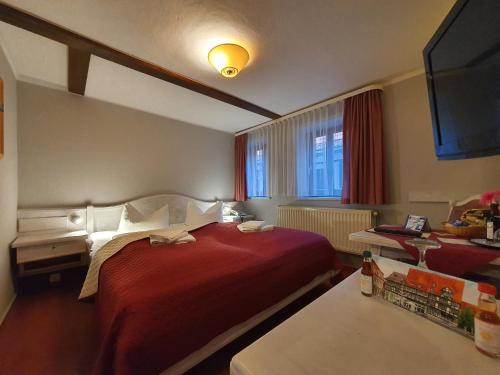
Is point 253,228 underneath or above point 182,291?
above

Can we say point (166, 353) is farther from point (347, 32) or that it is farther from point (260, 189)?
point (260, 189)

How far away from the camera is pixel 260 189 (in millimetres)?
4016

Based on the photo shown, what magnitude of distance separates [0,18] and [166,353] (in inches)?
99.8

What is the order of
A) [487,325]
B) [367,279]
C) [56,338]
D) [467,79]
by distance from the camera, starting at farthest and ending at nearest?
[56,338] → [467,79] → [367,279] → [487,325]

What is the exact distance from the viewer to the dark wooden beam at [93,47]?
1.49 meters

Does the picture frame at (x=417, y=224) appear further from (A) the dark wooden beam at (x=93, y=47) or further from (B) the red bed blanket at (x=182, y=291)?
(A) the dark wooden beam at (x=93, y=47)

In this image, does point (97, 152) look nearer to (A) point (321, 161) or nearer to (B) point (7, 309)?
(B) point (7, 309)

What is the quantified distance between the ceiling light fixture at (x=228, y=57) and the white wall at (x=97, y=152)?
1495 millimetres

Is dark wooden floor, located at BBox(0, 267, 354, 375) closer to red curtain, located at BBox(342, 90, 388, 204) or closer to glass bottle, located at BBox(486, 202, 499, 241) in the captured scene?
red curtain, located at BBox(342, 90, 388, 204)

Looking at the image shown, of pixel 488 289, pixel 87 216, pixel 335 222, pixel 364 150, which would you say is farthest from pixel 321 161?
pixel 87 216

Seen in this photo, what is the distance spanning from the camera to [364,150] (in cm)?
253

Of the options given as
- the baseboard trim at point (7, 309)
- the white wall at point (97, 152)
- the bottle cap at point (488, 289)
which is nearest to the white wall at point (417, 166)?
the bottle cap at point (488, 289)

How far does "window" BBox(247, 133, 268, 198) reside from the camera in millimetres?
3918

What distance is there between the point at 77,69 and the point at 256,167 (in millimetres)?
2872
